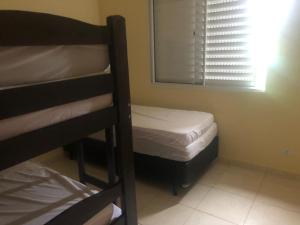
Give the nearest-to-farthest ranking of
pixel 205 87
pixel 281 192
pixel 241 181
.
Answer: pixel 281 192, pixel 241 181, pixel 205 87

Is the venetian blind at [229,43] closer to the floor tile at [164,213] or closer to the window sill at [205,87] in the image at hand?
the window sill at [205,87]

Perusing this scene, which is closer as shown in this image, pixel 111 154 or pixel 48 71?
pixel 48 71

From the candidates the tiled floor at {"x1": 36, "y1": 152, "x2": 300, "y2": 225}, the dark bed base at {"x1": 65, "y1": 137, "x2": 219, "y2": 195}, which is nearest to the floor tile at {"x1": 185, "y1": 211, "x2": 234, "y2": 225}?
the tiled floor at {"x1": 36, "y1": 152, "x2": 300, "y2": 225}

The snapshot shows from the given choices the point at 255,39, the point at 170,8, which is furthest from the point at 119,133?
the point at 170,8

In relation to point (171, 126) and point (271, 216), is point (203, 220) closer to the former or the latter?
point (271, 216)

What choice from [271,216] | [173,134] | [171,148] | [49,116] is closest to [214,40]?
[173,134]

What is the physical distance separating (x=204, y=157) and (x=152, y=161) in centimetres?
54

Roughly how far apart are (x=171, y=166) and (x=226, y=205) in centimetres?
57

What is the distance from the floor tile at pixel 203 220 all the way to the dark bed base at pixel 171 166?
293 millimetres

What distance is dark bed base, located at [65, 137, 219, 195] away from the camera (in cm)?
217

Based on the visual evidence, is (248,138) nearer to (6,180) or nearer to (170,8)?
(170,8)

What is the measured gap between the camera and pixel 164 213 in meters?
2.03

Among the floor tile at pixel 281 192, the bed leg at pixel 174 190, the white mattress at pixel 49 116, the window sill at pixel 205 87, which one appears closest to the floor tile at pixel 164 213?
the bed leg at pixel 174 190

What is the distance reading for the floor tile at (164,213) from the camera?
194 centimetres
